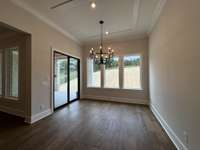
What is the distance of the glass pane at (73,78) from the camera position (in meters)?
5.25

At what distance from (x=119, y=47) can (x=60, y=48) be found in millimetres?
2804

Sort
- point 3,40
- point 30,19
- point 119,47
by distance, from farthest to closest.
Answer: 1. point 119,47
2. point 3,40
3. point 30,19

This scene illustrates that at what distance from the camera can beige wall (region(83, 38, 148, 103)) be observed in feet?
16.2

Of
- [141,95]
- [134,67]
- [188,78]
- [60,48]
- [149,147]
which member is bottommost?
[149,147]

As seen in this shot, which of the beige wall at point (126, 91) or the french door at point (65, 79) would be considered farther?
the beige wall at point (126, 91)

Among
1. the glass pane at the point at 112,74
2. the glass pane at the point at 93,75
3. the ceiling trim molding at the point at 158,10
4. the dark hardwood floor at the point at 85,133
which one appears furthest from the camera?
the glass pane at the point at 93,75

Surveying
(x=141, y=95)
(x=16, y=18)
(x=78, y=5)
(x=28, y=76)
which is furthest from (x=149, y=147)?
(x=16, y=18)

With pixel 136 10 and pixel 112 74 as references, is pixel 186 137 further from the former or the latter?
pixel 112 74

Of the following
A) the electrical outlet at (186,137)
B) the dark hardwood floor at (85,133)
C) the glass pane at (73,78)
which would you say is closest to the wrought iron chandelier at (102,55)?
the dark hardwood floor at (85,133)

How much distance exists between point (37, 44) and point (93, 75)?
10.9ft

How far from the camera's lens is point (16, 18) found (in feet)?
8.89

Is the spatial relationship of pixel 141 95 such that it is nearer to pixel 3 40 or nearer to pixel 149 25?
pixel 149 25

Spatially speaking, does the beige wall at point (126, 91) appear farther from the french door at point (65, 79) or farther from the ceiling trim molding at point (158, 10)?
the ceiling trim molding at point (158, 10)

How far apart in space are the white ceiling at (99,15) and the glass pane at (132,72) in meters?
1.22
